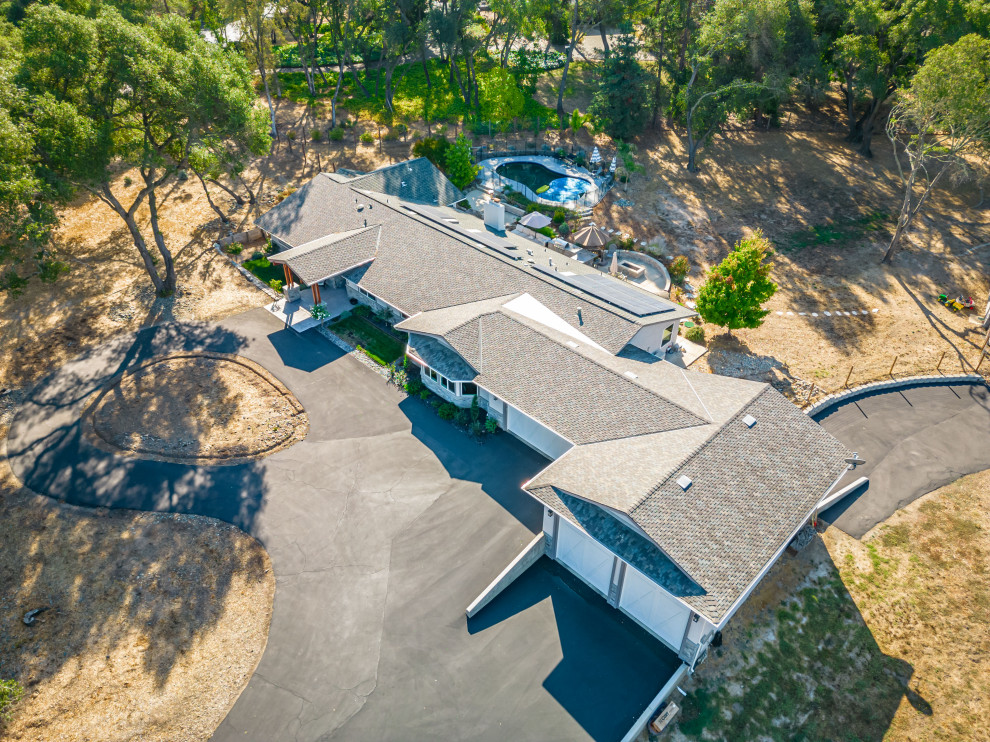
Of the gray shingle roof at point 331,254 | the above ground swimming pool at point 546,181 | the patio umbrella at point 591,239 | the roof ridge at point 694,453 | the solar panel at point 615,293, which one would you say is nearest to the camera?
the roof ridge at point 694,453

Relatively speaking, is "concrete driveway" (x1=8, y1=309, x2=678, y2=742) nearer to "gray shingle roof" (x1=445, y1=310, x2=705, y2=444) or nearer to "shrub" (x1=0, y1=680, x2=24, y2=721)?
"gray shingle roof" (x1=445, y1=310, x2=705, y2=444)

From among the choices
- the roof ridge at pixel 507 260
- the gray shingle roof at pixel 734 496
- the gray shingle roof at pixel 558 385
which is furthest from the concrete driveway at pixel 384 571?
the roof ridge at pixel 507 260

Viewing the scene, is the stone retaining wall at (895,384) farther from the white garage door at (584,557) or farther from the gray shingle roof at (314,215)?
the gray shingle roof at (314,215)

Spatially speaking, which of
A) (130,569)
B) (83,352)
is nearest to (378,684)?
(130,569)

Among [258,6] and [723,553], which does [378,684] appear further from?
[258,6]

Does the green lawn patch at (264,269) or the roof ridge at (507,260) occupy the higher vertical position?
the roof ridge at (507,260)

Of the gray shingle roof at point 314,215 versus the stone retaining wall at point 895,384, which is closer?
the stone retaining wall at point 895,384
